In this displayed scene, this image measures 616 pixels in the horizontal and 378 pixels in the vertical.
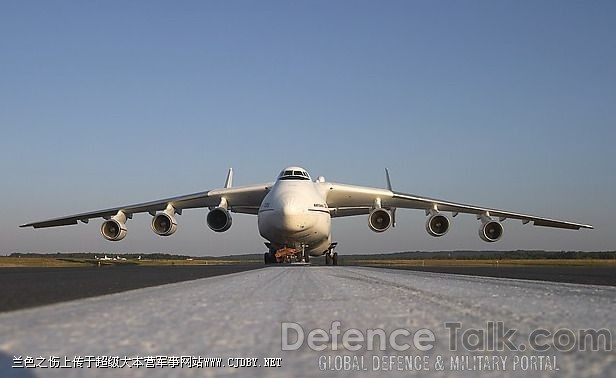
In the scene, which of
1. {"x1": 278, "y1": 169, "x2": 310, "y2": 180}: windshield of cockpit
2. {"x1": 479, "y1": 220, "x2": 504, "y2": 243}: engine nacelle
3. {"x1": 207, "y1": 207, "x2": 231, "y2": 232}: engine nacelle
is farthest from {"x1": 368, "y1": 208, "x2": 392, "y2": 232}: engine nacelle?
{"x1": 207, "y1": 207, "x2": 231, "y2": 232}: engine nacelle

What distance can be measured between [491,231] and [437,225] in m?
2.02

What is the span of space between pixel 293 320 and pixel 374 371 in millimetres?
1027

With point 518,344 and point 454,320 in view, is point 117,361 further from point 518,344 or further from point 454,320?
point 454,320

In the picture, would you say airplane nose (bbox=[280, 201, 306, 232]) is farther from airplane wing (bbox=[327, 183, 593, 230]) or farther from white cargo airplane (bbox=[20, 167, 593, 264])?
airplane wing (bbox=[327, 183, 593, 230])

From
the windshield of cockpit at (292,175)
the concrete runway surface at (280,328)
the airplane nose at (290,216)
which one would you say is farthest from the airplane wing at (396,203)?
the concrete runway surface at (280,328)

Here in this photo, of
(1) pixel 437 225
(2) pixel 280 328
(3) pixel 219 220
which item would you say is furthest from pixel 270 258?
(2) pixel 280 328

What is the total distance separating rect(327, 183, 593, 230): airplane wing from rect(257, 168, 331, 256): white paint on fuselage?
358cm

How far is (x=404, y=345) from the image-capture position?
1.75m

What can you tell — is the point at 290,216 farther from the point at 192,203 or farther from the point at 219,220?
the point at 192,203

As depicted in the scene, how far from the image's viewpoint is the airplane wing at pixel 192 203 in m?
24.3

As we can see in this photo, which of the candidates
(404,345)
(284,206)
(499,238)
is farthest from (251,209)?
(404,345)

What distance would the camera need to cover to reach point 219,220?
23.2m

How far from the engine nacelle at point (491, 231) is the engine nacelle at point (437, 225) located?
142cm

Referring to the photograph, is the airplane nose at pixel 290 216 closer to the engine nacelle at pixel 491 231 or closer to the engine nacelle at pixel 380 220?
the engine nacelle at pixel 380 220
